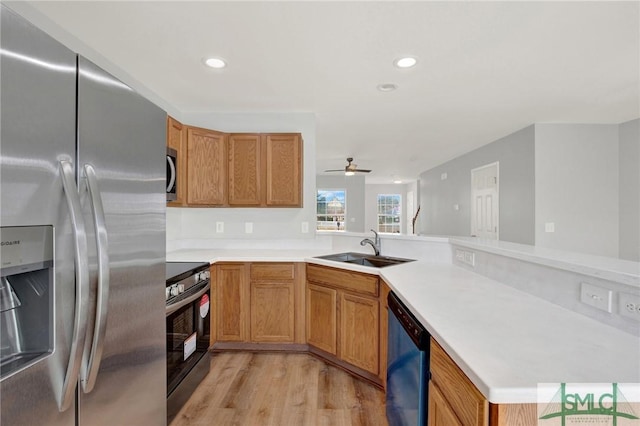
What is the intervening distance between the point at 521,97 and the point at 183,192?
3.48 metres

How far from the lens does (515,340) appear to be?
946 millimetres

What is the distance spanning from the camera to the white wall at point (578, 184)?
12.6 feet

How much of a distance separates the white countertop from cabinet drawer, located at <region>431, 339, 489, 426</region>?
44 mm

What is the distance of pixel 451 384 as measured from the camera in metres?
0.93

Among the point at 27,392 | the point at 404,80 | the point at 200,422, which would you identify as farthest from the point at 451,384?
the point at 404,80

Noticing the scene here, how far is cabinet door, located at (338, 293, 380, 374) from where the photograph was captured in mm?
2096

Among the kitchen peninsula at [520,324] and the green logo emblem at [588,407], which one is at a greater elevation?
the kitchen peninsula at [520,324]

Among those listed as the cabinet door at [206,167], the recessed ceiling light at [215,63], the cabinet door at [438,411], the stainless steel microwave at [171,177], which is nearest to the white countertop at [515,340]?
the cabinet door at [438,411]

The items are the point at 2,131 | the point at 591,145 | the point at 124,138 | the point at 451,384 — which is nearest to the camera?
the point at 2,131

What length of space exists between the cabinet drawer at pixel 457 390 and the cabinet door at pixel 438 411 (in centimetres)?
2

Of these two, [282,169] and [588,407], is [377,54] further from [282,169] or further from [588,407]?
[588,407]

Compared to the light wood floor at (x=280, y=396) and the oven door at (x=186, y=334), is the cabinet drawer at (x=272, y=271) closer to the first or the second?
the oven door at (x=186, y=334)

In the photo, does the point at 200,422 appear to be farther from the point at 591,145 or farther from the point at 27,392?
the point at 591,145

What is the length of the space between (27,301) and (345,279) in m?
1.84
